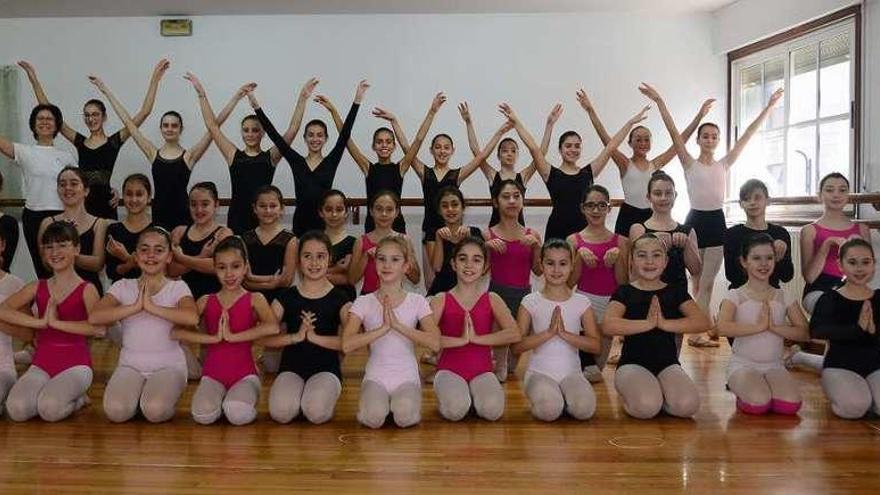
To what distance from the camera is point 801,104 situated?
5.39 metres

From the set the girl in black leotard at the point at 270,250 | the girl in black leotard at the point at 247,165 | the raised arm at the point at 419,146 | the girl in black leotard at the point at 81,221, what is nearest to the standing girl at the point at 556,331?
the girl in black leotard at the point at 270,250

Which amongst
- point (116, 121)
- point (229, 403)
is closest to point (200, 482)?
point (229, 403)

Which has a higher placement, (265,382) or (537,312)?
(537,312)

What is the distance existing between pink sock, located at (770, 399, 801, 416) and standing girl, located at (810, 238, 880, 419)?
0.17 metres

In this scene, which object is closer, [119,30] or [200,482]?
[200,482]

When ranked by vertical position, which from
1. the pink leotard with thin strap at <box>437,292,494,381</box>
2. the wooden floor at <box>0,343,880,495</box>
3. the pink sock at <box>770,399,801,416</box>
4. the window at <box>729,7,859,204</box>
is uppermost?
the window at <box>729,7,859,204</box>

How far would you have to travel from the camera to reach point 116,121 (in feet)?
19.7

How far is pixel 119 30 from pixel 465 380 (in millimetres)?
4422

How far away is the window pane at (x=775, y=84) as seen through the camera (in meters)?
5.57

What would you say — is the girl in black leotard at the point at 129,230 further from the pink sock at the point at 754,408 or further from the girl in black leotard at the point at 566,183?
the pink sock at the point at 754,408

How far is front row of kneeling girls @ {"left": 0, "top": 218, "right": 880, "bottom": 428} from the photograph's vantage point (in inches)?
119

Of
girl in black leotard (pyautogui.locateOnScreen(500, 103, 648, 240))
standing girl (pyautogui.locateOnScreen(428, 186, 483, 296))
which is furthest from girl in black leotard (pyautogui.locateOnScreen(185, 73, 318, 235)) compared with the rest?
girl in black leotard (pyautogui.locateOnScreen(500, 103, 648, 240))

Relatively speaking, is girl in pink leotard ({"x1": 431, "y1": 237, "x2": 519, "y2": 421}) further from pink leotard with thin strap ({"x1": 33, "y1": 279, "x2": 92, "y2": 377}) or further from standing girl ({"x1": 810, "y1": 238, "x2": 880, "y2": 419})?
pink leotard with thin strap ({"x1": 33, "y1": 279, "x2": 92, "y2": 377})

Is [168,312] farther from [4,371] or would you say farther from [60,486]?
[60,486]
